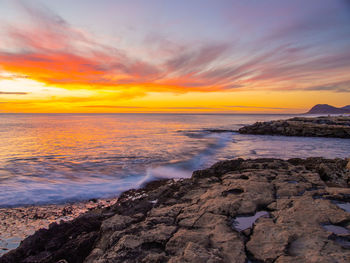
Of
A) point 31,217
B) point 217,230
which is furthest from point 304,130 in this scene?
point 31,217

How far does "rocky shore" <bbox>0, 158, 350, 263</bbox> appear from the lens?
256cm

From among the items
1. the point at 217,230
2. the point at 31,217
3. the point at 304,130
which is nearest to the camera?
the point at 217,230

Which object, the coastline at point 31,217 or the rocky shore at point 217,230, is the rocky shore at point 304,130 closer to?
the rocky shore at point 217,230

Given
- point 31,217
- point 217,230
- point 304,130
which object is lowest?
point 31,217

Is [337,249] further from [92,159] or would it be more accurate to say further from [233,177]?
[92,159]

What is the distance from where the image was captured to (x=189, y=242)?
9.16ft

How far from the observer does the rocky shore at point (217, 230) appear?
2.56 m

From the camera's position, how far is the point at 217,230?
3090 mm

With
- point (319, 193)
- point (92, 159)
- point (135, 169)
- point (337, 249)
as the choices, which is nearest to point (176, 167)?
point (135, 169)

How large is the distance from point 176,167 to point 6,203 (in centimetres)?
731

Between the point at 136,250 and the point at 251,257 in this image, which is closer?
the point at 251,257

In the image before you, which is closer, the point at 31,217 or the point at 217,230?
the point at 217,230

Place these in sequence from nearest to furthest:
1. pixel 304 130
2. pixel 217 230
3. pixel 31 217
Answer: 1. pixel 217 230
2. pixel 31 217
3. pixel 304 130

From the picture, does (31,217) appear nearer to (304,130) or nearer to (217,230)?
(217,230)
